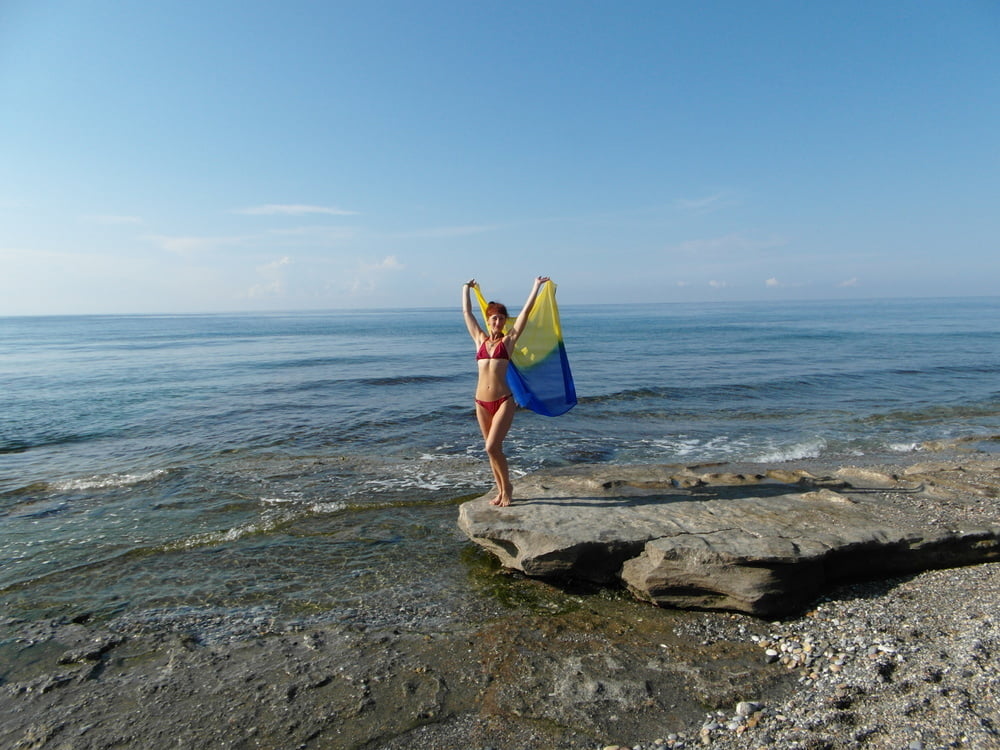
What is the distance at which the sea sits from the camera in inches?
249

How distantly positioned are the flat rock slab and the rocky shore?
20 cm

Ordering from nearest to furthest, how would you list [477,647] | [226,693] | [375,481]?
[226,693], [477,647], [375,481]

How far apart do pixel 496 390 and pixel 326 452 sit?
21.7ft

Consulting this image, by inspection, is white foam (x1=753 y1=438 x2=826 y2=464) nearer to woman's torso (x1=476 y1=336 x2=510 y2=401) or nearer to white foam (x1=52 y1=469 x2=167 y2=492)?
woman's torso (x1=476 y1=336 x2=510 y2=401)

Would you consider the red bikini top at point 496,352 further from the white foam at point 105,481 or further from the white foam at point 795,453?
the white foam at point 105,481

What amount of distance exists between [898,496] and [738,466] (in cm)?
359

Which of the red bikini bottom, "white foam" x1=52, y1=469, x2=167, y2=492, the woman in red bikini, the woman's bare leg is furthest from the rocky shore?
"white foam" x1=52, y1=469, x2=167, y2=492

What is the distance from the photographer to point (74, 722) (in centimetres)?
408

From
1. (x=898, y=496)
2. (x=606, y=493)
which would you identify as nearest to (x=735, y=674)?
(x=606, y=493)

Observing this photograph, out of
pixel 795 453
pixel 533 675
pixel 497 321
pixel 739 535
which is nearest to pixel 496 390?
pixel 497 321

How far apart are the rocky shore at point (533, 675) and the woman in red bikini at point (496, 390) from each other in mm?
1595

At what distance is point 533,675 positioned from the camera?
4.53m

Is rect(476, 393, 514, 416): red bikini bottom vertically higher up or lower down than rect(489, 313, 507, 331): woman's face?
lower down

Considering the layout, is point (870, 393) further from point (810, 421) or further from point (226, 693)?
point (226, 693)
